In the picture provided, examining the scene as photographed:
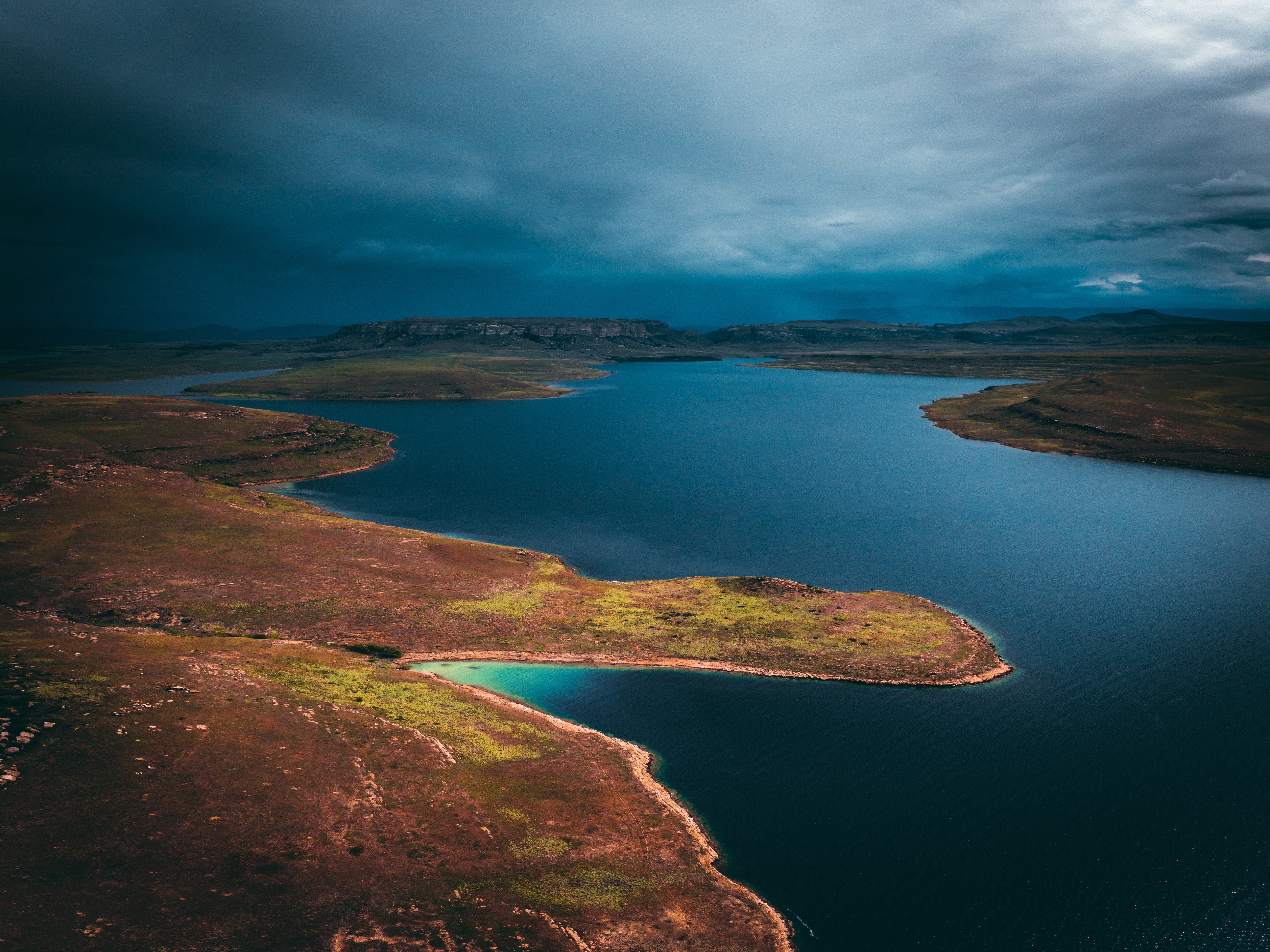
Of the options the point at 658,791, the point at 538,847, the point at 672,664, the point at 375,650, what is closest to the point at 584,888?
the point at 538,847

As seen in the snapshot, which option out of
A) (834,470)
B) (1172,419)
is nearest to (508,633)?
→ (834,470)

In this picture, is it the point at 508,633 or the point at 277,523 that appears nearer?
the point at 508,633

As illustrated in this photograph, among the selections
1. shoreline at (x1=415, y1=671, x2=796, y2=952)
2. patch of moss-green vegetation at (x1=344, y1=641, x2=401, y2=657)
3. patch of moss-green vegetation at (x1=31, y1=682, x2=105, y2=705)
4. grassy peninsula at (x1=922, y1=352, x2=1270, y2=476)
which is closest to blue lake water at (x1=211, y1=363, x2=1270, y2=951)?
shoreline at (x1=415, y1=671, x2=796, y2=952)

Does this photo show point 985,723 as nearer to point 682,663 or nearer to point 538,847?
point 682,663

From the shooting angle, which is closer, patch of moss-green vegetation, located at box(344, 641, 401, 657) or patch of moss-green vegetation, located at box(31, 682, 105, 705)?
patch of moss-green vegetation, located at box(31, 682, 105, 705)

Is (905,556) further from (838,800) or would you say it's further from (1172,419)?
(1172,419)

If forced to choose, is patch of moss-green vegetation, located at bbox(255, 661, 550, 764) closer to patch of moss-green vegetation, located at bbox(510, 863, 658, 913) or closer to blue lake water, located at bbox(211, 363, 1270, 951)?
blue lake water, located at bbox(211, 363, 1270, 951)
